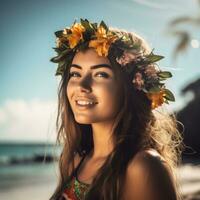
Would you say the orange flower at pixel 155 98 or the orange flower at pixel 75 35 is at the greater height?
the orange flower at pixel 75 35

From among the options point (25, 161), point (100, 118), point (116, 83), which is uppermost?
point (116, 83)

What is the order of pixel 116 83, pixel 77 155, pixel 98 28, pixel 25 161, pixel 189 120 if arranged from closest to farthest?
pixel 116 83
pixel 98 28
pixel 77 155
pixel 189 120
pixel 25 161

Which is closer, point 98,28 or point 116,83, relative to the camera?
point 116,83

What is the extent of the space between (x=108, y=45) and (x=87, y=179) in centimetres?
49

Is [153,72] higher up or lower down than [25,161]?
higher up

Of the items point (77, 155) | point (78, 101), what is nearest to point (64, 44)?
point (78, 101)

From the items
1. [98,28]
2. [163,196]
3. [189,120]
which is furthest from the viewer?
[189,120]

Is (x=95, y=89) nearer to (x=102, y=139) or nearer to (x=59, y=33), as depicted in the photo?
(x=102, y=139)

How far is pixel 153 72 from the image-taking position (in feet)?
6.63

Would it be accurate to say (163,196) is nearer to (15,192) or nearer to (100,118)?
(100,118)

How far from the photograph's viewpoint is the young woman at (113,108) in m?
1.75

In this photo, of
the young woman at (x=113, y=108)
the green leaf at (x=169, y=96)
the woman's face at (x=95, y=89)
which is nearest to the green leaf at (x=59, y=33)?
the young woman at (x=113, y=108)

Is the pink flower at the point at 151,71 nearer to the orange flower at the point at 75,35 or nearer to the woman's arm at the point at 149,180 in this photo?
the orange flower at the point at 75,35

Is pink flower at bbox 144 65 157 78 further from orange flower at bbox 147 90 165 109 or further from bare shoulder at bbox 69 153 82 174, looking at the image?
bare shoulder at bbox 69 153 82 174
